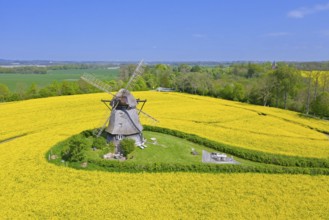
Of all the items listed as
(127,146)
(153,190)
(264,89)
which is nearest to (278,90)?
(264,89)

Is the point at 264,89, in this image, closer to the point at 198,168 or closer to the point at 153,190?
the point at 198,168

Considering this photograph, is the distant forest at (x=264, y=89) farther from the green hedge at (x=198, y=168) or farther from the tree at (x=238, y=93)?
the green hedge at (x=198, y=168)

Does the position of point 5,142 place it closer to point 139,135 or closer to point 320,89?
point 139,135

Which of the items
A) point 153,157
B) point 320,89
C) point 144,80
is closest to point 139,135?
point 153,157

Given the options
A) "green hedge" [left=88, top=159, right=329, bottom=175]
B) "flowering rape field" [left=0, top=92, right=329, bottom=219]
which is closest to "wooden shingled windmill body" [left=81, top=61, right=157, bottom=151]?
"green hedge" [left=88, top=159, right=329, bottom=175]

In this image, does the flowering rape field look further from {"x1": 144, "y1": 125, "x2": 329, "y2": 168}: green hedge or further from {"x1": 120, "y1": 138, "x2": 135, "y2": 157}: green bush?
{"x1": 120, "y1": 138, "x2": 135, "y2": 157}: green bush
